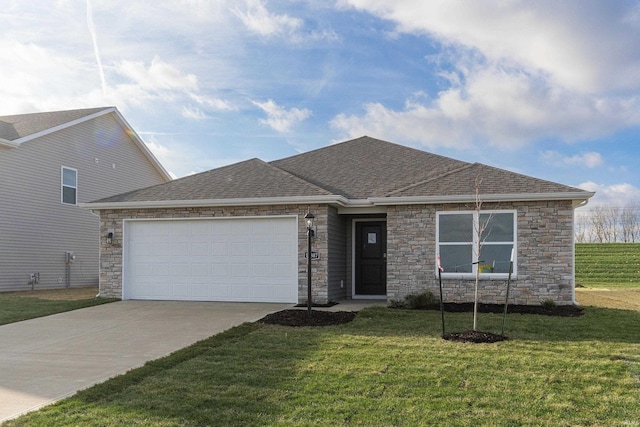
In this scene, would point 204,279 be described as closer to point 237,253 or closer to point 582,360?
point 237,253

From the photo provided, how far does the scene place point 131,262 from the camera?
13812 mm

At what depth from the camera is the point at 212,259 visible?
13.2 meters

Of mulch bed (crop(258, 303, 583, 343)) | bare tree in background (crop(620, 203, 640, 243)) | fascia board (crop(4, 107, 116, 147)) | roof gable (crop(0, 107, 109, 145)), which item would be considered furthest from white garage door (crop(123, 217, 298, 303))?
bare tree in background (crop(620, 203, 640, 243))

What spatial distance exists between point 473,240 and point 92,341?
7788 millimetres

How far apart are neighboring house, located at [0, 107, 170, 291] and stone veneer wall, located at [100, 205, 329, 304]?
517 centimetres

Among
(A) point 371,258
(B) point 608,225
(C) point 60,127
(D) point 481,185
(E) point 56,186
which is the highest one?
(C) point 60,127

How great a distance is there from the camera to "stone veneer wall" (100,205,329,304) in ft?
40.6

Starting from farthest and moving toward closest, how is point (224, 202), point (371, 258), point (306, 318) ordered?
1. point (371, 258)
2. point (224, 202)
3. point (306, 318)

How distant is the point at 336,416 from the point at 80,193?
1777 centimetres

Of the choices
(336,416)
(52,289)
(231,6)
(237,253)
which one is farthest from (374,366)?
(52,289)

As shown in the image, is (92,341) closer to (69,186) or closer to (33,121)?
(69,186)

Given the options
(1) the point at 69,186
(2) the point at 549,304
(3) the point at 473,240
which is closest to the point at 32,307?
(1) the point at 69,186

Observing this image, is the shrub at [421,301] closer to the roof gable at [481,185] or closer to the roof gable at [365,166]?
the roof gable at [481,185]

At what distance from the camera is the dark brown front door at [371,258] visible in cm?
1410
